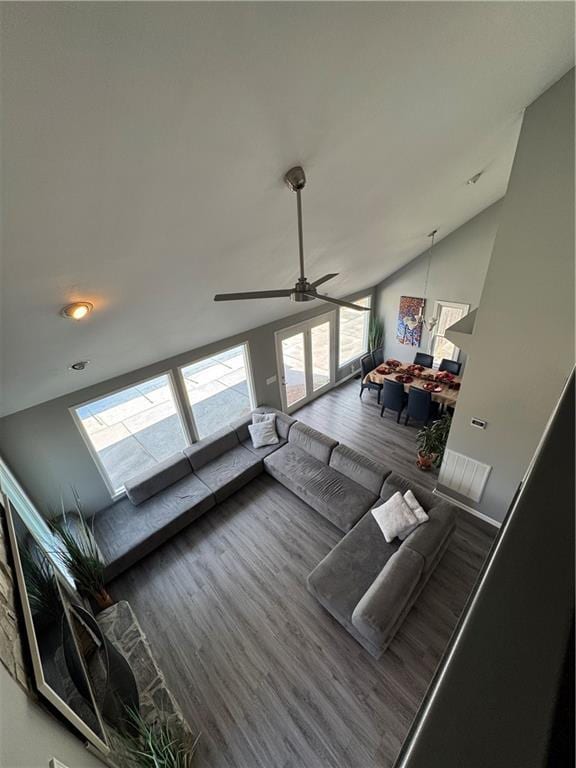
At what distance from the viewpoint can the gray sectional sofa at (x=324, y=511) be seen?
Result: 2723 millimetres

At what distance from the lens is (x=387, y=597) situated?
2602mm

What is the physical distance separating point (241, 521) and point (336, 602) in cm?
167

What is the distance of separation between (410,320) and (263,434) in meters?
4.26

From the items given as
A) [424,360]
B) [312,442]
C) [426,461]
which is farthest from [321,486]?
[424,360]

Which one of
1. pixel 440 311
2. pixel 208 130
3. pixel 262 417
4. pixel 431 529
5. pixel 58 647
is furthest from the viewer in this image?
pixel 440 311

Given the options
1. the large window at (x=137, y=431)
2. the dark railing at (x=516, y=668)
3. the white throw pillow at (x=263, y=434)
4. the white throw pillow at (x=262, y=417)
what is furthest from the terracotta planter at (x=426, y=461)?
the dark railing at (x=516, y=668)

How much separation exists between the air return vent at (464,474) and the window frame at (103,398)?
3.89 m

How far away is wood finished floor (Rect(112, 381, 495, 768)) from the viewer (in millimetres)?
2297

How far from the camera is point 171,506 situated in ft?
13.0

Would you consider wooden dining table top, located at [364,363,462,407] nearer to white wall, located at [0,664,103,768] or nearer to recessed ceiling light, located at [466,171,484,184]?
recessed ceiling light, located at [466,171,484,184]

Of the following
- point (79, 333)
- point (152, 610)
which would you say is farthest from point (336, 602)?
point (79, 333)

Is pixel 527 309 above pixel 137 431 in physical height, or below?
above

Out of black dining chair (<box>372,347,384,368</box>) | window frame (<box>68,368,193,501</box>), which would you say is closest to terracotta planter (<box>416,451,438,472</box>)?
black dining chair (<box>372,347,384,368</box>)

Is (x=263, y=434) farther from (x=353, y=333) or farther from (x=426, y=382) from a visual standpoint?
(x=353, y=333)
